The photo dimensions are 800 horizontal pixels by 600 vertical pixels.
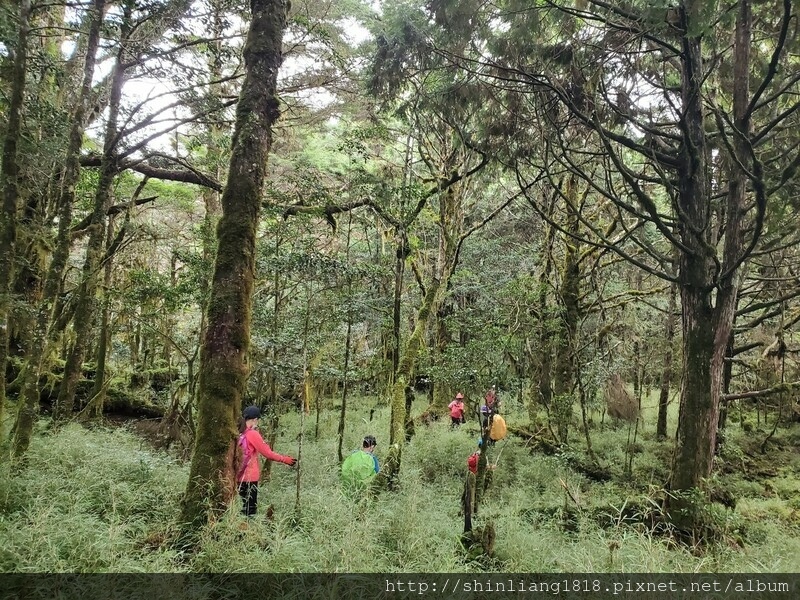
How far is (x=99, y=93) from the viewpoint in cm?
957

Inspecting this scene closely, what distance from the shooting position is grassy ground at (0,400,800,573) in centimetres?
382

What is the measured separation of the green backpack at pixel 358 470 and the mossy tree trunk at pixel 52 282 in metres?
4.55

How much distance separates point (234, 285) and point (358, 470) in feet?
11.0

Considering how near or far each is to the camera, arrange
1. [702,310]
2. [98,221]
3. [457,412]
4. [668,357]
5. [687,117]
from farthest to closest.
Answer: [457,412] < [668,357] < [98,221] < [687,117] < [702,310]

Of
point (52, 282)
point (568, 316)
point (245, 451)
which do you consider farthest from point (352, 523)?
point (568, 316)

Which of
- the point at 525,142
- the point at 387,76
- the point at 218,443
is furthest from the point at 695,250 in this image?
the point at 218,443

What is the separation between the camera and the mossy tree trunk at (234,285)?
4453 mm

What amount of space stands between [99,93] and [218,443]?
9.11m

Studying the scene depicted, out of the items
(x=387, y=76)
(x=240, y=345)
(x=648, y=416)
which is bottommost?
(x=648, y=416)

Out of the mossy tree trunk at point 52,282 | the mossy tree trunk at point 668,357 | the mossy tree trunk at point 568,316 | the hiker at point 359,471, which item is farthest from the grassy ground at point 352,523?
the mossy tree trunk at point 668,357

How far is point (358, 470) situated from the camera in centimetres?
648

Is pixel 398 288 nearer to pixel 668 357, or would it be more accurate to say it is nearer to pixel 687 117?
pixel 687 117

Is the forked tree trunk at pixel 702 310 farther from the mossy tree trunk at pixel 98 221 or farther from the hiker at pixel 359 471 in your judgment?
the mossy tree trunk at pixel 98 221

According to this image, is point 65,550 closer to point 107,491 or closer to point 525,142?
point 107,491
